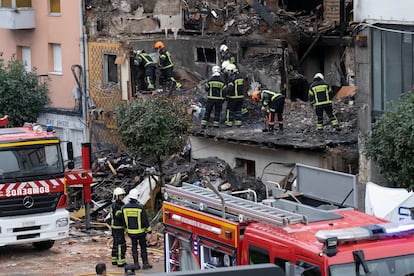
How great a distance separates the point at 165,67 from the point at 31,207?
10817mm

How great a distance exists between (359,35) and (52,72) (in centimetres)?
1485

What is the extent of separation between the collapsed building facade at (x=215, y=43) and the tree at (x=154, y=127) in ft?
12.1

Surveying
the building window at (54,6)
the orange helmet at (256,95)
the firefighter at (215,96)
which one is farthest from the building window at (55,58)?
the orange helmet at (256,95)

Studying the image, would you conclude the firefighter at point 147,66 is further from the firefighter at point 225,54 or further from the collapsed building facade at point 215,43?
the firefighter at point 225,54

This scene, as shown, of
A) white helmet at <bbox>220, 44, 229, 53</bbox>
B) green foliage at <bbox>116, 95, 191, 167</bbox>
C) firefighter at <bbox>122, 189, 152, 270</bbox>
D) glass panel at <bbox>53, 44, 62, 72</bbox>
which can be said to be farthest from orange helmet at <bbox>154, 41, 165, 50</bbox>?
firefighter at <bbox>122, 189, 152, 270</bbox>

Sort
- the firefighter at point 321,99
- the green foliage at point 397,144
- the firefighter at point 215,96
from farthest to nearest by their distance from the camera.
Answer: the firefighter at point 215,96 → the firefighter at point 321,99 → the green foliage at point 397,144

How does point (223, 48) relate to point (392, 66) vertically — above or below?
above

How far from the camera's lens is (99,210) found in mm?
21859

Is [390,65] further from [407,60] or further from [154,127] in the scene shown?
[154,127]

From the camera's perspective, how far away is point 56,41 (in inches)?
1259

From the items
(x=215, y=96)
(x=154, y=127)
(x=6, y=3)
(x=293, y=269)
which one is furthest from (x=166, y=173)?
(x=293, y=269)

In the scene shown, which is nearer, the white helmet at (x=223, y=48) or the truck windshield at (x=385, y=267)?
the truck windshield at (x=385, y=267)

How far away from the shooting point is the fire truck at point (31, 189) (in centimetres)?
1727

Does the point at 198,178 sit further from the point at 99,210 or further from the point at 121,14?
the point at 121,14
